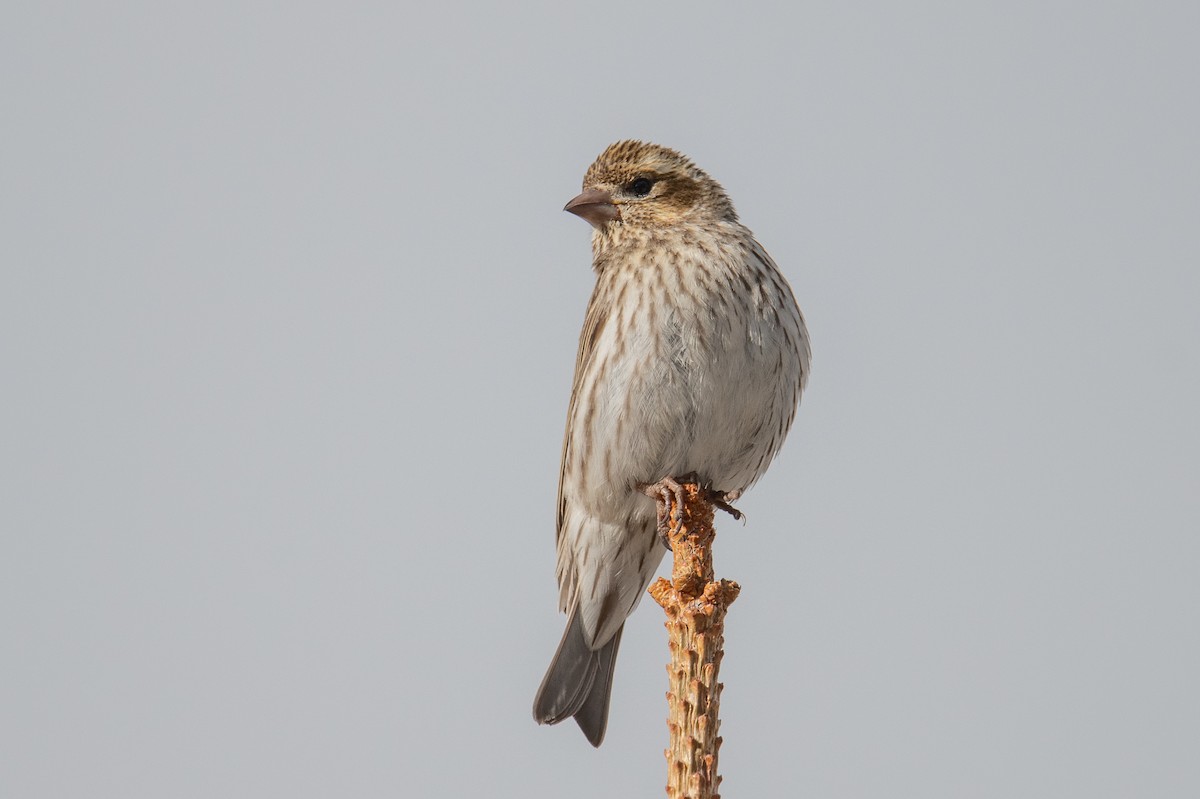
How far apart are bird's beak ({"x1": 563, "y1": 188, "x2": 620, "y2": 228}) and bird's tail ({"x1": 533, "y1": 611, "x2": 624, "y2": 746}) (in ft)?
7.19

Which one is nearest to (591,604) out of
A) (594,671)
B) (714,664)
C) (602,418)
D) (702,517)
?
(594,671)

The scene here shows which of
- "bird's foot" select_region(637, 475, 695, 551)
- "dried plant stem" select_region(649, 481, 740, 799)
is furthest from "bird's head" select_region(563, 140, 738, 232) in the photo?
"dried plant stem" select_region(649, 481, 740, 799)

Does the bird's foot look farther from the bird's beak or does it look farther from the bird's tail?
the bird's beak

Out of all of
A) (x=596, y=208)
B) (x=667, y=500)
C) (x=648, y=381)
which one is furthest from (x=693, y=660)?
(x=596, y=208)

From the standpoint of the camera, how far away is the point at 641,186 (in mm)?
7812

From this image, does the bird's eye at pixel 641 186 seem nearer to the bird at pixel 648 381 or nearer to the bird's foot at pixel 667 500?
the bird at pixel 648 381

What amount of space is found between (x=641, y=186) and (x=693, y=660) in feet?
11.9

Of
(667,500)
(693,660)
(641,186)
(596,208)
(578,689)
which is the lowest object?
(693,660)

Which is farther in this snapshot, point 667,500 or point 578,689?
point 578,689

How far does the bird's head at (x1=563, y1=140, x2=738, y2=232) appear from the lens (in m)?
7.69

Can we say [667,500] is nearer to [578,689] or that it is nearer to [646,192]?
[578,689]

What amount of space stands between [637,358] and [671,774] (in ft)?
8.51

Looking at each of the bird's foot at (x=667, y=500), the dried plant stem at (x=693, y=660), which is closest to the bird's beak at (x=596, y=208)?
the bird's foot at (x=667, y=500)

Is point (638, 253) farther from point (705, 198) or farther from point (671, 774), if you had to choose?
point (671, 774)
